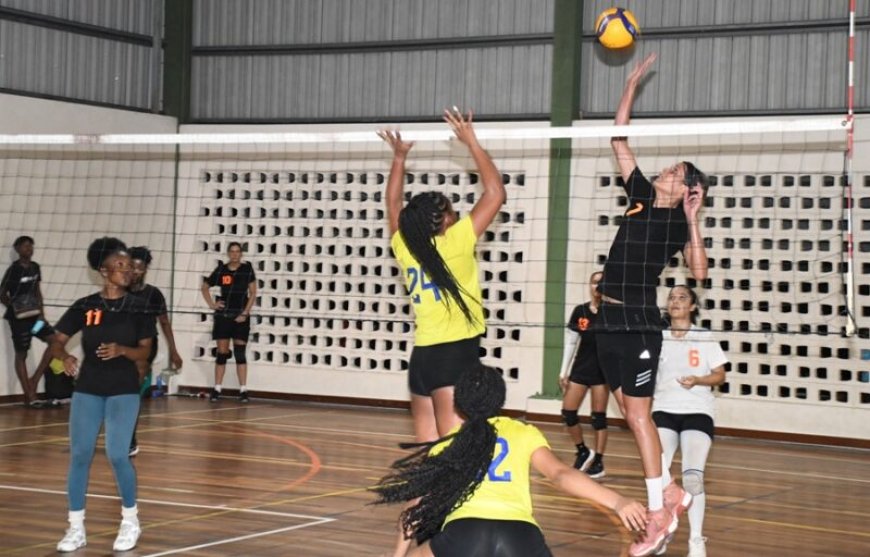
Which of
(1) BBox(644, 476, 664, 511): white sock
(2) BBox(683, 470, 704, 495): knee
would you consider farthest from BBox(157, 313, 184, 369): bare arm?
(1) BBox(644, 476, 664, 511): white sock

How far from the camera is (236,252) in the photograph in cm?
1591

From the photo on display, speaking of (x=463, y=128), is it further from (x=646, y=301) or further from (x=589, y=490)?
(x=589, y=490)

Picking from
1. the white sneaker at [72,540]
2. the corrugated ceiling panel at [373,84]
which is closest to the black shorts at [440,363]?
the white sneaker at [72,540]

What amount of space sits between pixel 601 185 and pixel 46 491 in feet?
26.1

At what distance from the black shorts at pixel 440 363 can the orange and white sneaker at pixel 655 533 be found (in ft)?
4.91

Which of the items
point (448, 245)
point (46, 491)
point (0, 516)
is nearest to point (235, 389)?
point (46, 491)

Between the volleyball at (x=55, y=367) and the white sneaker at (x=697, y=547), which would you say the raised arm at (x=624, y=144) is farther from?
the volleyball at (x=55, y=367)

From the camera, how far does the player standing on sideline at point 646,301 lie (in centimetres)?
669

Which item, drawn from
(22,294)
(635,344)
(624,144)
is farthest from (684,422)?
(22,294)

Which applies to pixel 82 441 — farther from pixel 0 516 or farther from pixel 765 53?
pixel 765 53

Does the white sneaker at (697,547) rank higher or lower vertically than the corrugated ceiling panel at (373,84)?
lower

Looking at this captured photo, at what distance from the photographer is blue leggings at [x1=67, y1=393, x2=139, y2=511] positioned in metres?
7.00

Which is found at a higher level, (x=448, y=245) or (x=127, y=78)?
(x=127, y=78)

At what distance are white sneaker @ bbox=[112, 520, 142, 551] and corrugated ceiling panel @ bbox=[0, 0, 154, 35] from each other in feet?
32.2
